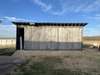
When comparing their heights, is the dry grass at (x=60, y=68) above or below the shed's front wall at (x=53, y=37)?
below

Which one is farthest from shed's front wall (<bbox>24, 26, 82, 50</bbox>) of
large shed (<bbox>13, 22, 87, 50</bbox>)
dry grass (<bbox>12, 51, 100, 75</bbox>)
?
dry grass (<bbox>12, 51, 100, 75</bbox>)

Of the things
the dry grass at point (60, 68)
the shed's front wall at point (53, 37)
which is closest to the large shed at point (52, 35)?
the shed's front wall at point (53, 37)

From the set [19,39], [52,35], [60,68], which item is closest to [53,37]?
[52,35]

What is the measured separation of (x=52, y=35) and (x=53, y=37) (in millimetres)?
265

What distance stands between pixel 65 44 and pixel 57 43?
93 cm

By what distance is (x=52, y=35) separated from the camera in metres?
23.4

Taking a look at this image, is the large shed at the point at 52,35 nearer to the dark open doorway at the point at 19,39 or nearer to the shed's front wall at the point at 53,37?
the shed's front wall at the point at 53,37

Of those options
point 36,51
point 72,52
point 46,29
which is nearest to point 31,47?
point 36,51

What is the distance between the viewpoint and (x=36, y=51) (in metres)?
22.0

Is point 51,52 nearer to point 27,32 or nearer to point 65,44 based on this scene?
point 65,44

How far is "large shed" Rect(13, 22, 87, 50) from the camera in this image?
23.1 metres

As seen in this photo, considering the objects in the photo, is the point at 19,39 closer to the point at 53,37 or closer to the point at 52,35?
the point at 52,35

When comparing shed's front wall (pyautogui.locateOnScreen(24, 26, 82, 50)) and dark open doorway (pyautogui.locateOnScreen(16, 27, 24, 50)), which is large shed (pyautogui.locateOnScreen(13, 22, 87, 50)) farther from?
dark open doorway (pyautogui.locateOnScreen(16, 27, 24, 50))

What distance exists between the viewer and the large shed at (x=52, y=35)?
23.1 meters
